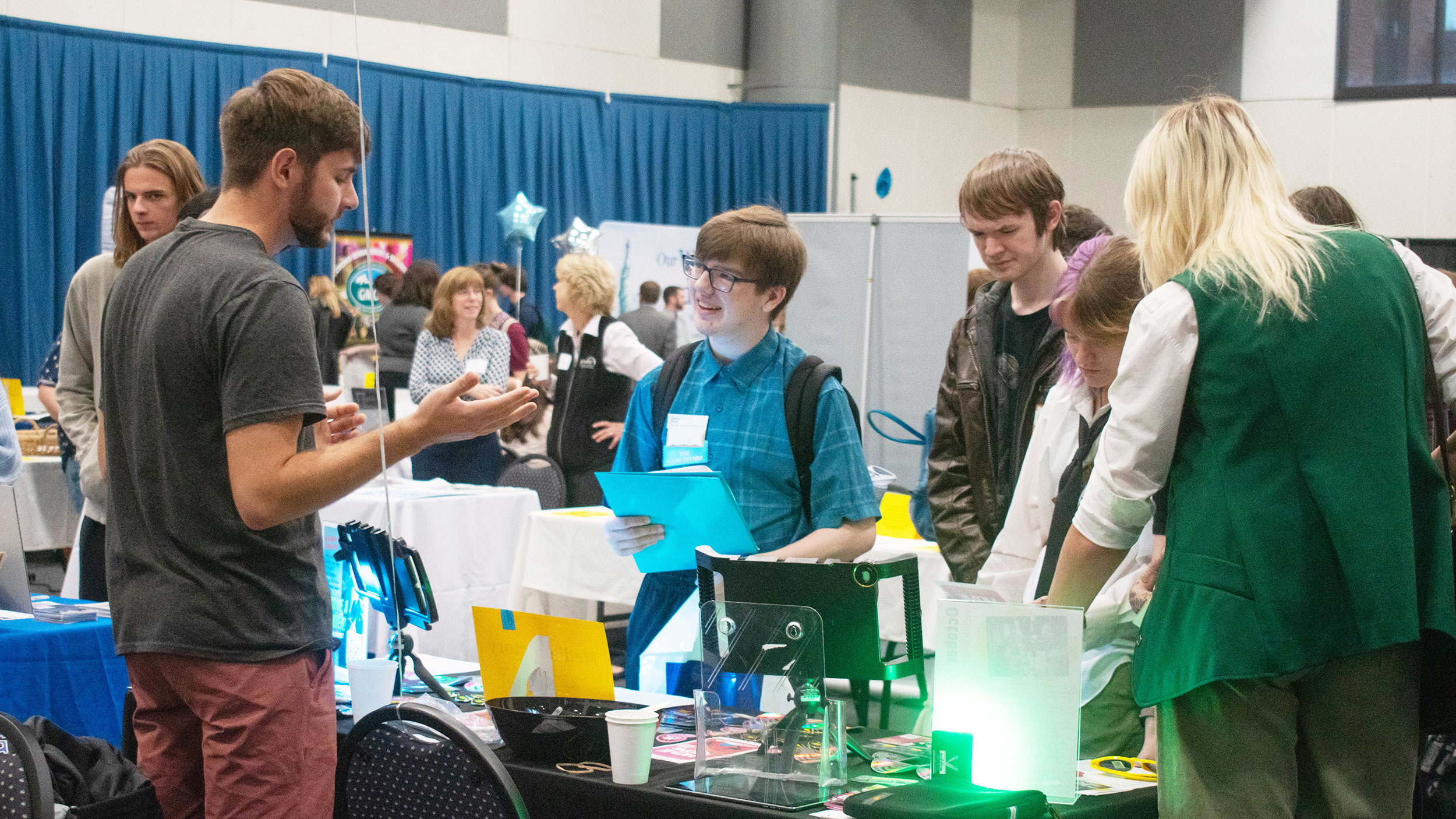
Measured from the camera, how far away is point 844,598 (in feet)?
5.85

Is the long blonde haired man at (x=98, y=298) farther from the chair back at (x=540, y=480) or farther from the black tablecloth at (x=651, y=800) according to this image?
the chair back at (x=540, y=480)

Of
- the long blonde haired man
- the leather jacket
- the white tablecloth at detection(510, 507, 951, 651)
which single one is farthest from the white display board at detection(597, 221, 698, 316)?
the leather jacket

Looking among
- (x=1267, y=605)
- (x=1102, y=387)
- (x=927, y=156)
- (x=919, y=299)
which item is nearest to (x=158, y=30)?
(x=919, y=299)

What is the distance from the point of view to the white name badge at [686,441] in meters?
2.22

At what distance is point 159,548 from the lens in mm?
1504

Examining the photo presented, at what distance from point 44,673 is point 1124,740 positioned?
1.85 m

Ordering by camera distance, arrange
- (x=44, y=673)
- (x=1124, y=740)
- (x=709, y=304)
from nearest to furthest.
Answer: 1. (x=1124, y=740)
2. (x=709, y=304)
3. (x=44, y=673)

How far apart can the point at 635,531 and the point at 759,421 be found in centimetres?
27

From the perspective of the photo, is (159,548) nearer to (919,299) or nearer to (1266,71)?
(919,299)

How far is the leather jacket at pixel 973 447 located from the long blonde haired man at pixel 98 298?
1.65 meters

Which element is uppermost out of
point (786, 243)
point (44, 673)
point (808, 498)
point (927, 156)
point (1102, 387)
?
A: point (927, 156)

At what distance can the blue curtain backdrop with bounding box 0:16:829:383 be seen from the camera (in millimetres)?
7238

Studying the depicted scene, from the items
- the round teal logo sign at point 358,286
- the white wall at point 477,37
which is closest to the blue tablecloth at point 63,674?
the white wall at point 477,37

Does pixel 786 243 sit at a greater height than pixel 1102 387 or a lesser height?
greater
